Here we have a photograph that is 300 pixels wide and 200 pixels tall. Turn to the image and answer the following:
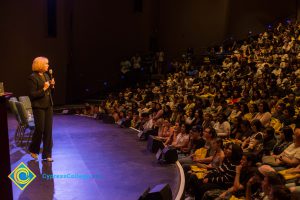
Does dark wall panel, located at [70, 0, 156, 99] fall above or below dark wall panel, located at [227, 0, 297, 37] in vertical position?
below

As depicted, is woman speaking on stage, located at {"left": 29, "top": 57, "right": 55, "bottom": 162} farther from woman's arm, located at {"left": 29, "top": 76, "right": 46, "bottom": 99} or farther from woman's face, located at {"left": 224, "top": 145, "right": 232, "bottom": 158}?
woman's face, located at {"left": 224, "top": 145, "right": 232, "bottom": 158}

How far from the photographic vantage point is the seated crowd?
4176mm

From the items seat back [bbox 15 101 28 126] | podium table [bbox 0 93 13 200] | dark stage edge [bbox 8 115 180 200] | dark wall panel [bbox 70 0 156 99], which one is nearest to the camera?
podium table [bbox 0 93 13 200]

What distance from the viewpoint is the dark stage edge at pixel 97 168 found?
12.5 feet

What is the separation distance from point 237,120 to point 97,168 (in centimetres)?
276

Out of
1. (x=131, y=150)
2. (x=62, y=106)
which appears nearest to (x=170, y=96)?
(x=62, y=106)

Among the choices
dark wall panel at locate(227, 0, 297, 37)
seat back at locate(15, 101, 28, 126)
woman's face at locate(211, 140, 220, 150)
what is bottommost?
woman's face at locate(211, 140, 220, 150)

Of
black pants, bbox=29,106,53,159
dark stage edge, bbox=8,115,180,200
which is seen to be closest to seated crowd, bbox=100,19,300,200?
dark stage edge, bbox=8,115,180,200

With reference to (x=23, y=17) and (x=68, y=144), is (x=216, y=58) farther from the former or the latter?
(x=68, y=144)

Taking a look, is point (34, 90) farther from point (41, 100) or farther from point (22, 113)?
point (22, 113)

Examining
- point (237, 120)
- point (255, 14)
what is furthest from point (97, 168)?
point (255, 14)

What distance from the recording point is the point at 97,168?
15.3 feet

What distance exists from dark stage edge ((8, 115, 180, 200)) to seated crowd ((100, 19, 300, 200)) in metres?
0.48

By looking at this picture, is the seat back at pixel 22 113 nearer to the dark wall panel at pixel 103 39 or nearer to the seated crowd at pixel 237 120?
the seated crowd at pixel 237 120
